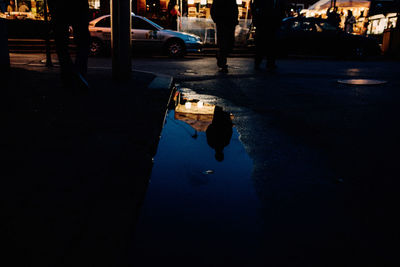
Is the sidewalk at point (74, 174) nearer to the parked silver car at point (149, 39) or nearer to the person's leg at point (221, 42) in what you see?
the person's leg at point (221, 42)

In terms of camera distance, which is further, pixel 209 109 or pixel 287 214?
pixel 209 109

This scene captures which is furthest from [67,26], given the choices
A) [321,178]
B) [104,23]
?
[104,23]

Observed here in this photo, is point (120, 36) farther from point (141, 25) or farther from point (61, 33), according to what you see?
point (141, 25)

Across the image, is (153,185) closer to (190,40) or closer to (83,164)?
(83,164)

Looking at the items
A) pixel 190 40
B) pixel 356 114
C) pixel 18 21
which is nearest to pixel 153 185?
pixel 356 114

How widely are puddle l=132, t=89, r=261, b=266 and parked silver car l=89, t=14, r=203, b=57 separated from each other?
36.8ft

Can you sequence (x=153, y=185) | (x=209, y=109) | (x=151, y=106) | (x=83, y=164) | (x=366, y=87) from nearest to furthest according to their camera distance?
(x=153, y=185) → (x=83, y=164) → (x=151, y=106) → (x=209, y=109) → (x=366, y=87)

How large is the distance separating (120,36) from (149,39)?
28.8ft

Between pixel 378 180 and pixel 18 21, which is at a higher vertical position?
pixel 18 21

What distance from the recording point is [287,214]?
5.69 ft

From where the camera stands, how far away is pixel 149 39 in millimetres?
13914

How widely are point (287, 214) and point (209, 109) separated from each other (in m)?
2.56

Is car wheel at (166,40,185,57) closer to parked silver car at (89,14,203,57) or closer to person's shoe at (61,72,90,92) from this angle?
parked silver car at (89,14,203,57)

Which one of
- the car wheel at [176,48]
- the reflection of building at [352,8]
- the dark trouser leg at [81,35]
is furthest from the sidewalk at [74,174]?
the reflection of building at [352,8]
